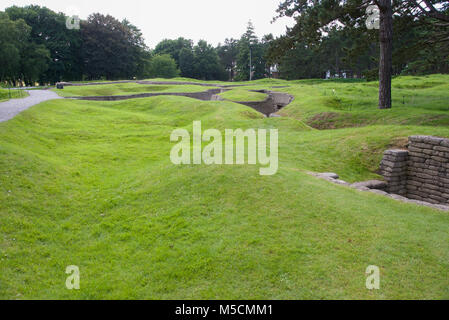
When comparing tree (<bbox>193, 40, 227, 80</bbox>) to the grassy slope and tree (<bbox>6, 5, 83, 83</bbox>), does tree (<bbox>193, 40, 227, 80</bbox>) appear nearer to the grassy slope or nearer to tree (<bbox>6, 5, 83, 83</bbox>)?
tree (<bbox>6, 5, 83, 83</bbox>)

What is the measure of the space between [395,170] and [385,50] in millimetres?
8002

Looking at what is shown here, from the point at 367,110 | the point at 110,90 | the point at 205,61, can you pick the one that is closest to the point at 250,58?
the point at 205,61

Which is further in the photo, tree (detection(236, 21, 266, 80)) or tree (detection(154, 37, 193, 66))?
tree (detection(154, 37, 193, 66))

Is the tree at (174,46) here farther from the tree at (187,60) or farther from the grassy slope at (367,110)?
the grassy slope at (367,110)

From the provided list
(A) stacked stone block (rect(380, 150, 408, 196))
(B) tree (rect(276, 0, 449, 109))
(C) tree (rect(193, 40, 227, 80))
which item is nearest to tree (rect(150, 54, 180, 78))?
(C) tree (rect(193, 40, 227, 80))

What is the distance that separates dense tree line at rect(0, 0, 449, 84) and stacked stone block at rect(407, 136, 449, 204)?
23.5 ft

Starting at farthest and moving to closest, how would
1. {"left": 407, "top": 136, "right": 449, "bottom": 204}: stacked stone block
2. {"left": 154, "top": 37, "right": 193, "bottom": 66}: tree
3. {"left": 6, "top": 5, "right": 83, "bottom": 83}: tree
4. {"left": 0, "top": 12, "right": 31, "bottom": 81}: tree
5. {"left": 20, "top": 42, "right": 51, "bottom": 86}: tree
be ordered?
{"left": 154, "top": 37, "right": 193, "bottom": 66}: tree → {"left": 6, "top": 5, "right": 83, "bottom": 83}: tree → {"left": 20, "top": 42, "right": 51, "bottom": 86}: tree → {"left": 0, "top": 12, "right": 31, "bottom": 81}: tree → {"left": 407, "top": 136, "right": 449, "bottom": 204}: stacked stone block

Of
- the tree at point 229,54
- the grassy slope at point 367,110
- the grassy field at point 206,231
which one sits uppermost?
the tree at point 229,54

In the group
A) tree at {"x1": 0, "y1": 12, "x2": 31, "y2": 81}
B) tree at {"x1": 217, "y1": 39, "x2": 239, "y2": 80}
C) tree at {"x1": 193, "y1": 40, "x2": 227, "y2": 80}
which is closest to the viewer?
tree at {"x1": 0, "y1": 12, "x2": 31, "y2": 81}

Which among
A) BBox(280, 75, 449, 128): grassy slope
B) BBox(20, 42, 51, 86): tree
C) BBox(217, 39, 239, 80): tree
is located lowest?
BBox(280, 75, 449, 128): grassy slope

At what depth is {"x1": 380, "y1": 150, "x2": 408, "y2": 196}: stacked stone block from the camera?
9.12 metres

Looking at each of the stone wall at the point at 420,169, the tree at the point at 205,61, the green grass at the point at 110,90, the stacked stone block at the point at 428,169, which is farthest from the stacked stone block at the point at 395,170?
the tree at the point at 205,61

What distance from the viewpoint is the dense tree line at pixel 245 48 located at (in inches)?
586

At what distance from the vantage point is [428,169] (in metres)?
8.77
